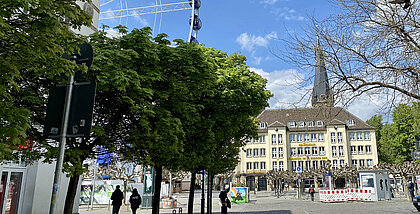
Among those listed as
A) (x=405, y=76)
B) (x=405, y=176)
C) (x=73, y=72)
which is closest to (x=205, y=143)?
(x=405, y=76)

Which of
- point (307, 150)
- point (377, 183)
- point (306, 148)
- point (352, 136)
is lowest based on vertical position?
→ point (377, 183)

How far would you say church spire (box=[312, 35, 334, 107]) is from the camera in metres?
7.54

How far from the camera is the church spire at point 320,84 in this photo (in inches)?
297

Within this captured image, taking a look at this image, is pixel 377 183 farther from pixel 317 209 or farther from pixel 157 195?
pixel 157 195

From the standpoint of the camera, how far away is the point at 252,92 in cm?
1677

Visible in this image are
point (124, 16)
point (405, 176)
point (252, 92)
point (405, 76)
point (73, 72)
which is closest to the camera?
point (73, 72)

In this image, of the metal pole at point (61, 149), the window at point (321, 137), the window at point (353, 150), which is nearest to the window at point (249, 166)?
the window at point (321, 137)

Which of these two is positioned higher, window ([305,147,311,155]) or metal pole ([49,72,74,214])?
window ([305,147,311,155])

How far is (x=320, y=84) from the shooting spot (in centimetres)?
745

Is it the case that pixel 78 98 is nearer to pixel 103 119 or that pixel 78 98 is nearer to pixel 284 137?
pixel 103 119

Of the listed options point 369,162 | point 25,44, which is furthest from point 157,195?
point 369,162

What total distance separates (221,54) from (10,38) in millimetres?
13641

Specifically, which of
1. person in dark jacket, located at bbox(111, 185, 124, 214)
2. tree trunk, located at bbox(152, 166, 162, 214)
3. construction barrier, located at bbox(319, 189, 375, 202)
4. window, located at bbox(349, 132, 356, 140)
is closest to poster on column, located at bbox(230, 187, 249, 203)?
construction barrier, located at bbox(319, 189, 375, 202)

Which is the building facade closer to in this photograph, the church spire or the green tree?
the church spire
